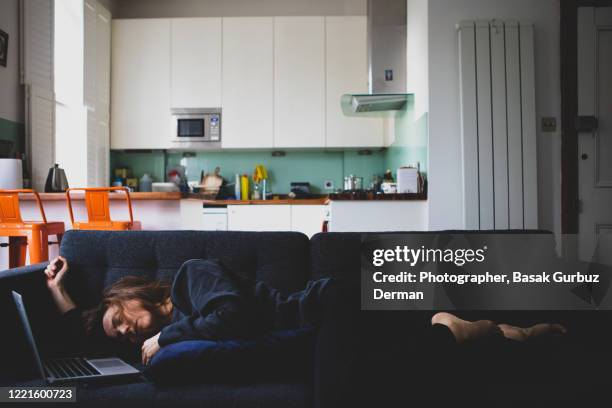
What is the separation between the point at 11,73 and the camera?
4504 mm

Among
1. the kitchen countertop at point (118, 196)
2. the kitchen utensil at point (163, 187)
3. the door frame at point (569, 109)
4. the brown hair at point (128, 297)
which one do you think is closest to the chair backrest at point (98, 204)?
the kitchen countertop at point (118, 196)

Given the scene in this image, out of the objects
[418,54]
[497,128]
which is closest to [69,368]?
[497,128]

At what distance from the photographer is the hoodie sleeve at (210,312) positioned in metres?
1.49

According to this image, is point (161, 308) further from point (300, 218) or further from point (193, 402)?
point (300, 218)

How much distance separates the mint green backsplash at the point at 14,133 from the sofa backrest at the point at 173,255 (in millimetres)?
2932

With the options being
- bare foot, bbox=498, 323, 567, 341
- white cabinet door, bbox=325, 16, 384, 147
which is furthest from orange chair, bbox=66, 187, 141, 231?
white cabinet door, bbox=325, 16, 384, 147

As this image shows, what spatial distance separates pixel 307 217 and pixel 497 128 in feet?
8.02

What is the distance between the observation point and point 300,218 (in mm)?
5441

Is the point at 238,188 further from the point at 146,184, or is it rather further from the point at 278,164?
the point at 146,184

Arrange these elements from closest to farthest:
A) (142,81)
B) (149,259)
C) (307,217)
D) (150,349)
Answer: (150,349)
(149,259)
(307,217)
(142,81)

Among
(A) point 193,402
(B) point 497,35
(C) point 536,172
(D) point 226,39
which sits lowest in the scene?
(A) point 193,402

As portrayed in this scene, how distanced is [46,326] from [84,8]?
13.9 feet

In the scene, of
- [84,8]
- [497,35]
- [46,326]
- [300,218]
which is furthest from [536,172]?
[84,8]

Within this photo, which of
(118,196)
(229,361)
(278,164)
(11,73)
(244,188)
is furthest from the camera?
(278,164)
